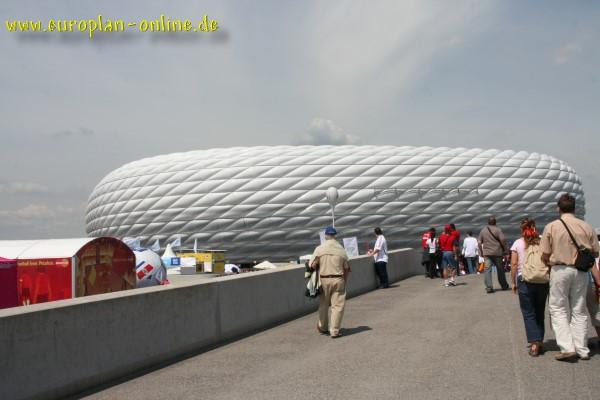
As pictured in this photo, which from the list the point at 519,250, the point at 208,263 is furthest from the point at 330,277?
the point at 208,263

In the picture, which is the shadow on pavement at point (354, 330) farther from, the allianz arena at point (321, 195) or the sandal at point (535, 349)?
the allianz arena at point (321, 195)

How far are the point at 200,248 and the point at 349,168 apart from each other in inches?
522

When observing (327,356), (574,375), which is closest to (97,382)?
(327,356)

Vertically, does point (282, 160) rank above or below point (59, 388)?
above

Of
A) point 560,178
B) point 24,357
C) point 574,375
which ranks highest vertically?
point 560,178

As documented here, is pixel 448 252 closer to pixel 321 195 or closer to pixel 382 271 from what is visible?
pixel 382 271

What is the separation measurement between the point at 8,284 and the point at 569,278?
23.9ft

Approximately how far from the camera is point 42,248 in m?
12.6

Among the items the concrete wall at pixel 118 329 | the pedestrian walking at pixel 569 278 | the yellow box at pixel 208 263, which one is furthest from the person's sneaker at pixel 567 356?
the yellow box at pixel 208 263

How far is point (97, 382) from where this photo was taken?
6.07 m

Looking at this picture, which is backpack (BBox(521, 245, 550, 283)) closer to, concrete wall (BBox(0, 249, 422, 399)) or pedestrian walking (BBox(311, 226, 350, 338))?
pedestrian walking (BBox(311, 226, 350, 338))

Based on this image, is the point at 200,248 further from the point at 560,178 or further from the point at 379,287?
the point at 379,287

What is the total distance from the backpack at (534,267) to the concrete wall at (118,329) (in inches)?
150

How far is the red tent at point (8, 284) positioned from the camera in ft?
30.0
